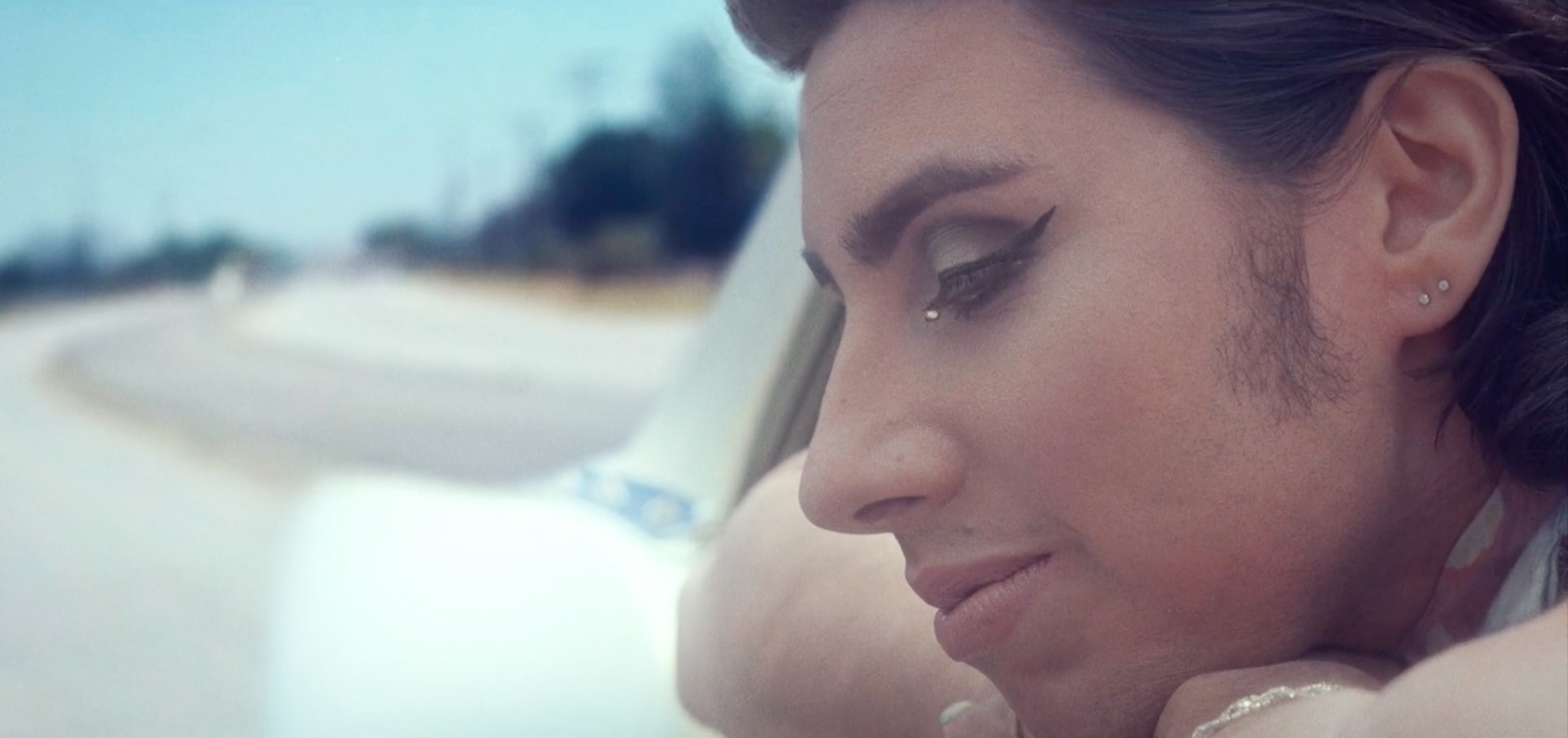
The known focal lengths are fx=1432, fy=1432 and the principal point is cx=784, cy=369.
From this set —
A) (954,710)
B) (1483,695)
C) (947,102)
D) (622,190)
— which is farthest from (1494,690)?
(622,190)

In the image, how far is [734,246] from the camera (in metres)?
1.57

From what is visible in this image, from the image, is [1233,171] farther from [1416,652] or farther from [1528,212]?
[1416,652]

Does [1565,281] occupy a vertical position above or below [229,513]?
above

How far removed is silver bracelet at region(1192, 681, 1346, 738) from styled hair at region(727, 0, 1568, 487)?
194 mm

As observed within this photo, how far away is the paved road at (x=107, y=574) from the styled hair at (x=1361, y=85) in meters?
0.78

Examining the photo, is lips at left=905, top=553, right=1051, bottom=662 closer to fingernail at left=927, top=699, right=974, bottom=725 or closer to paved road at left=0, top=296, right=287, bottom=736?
fingernail at left=927, top=699, right=974, bottom=725

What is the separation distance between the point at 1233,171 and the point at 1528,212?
202mm

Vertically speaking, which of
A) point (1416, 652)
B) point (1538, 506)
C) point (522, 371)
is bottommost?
point (522, 371)

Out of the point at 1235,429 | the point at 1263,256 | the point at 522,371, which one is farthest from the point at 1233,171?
the point at 522,371

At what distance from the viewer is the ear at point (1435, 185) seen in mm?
870

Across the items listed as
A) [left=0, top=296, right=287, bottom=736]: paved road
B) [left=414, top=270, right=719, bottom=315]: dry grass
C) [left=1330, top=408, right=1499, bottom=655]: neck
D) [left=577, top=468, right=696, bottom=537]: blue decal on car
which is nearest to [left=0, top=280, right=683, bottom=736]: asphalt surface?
[left=0, top=296, right=287, bottom=736]: paved road

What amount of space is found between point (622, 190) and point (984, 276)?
1.62 ft

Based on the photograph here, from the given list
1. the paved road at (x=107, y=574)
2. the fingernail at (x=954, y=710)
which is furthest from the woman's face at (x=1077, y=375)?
the paved road at (x=107, y=574)

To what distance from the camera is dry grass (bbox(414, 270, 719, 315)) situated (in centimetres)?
131
